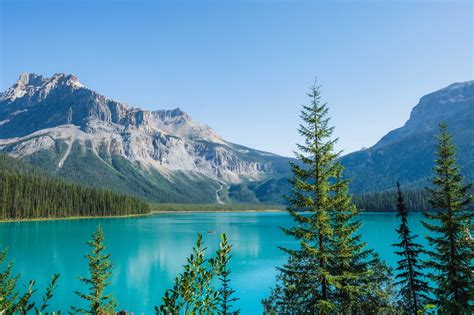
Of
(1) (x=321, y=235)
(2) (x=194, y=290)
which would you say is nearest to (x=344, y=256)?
(1) (x=321, y=235)

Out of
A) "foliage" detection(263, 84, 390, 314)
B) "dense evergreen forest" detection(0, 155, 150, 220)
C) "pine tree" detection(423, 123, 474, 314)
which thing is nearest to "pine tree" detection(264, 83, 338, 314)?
"foliage" detection(263, 84, 390, 314)

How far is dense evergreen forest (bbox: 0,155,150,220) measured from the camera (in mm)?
136500

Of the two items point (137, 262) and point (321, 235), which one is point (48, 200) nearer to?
point (137, 262)

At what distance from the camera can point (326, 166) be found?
2239 cm

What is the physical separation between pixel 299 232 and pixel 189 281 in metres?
16.1

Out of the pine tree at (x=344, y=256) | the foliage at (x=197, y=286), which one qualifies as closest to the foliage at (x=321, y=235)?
the pine tree at (x=344, y=256)

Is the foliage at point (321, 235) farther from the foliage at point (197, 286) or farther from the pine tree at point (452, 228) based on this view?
the foliage at point (197, 286)

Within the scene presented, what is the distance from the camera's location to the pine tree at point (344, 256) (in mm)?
21281

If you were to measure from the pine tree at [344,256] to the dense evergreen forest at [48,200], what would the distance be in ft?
478

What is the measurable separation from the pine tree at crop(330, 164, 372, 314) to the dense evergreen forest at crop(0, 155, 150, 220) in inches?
5734

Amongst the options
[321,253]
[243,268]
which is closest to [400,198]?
[321,253]

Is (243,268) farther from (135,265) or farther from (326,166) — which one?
(326,166)

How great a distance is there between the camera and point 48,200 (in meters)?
151

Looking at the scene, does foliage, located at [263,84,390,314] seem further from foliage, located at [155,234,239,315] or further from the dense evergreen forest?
the dense evergreen forest
